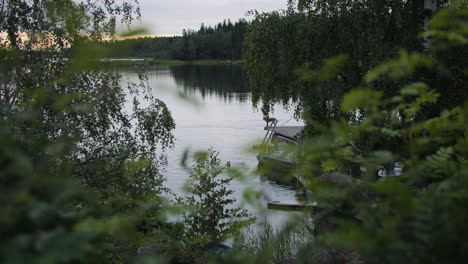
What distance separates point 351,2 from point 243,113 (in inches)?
1082

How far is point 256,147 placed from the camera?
189 centimetres

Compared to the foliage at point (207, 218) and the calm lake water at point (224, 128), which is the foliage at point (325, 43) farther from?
the foliage at point (207, 218)

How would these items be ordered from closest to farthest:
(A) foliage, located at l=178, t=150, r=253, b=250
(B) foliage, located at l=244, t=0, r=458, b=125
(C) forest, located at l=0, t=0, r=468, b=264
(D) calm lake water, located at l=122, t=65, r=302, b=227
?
(C) forest, located at l=0, t=0, r=468, b=264, (A) foliage, located at l=178, t=150, r=253, b=250, (B) foliage, located at l=244, t=0, r=458, b=125, (D) calm lake water, located at l=122, t=65, r=302, b=227

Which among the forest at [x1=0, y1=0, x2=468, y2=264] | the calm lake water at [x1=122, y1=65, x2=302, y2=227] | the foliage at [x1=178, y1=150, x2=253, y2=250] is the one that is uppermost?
the forest at [x1=0, y1=0, x2=468, y2=264]

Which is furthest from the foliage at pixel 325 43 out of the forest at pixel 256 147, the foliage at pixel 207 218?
the foliage at pixel 207 218

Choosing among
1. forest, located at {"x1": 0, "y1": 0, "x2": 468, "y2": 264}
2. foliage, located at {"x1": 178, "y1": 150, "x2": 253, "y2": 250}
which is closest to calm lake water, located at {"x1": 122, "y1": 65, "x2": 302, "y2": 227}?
foliage, located at {"x1": 178, "y1": 150, "x2": 253, "y2": 250}

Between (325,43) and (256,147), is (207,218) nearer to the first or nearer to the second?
(325,43)

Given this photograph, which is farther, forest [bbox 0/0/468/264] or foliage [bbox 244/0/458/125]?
foliage [bbox 244/0/458/125]

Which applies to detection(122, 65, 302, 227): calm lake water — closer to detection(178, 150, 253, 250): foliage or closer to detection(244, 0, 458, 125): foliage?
detection(178, 150, 253, 250): foliage

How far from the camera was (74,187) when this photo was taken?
1.17 meters

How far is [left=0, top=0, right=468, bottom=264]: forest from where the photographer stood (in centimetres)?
117

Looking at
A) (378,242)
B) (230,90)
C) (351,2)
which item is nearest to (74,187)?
(378,242)

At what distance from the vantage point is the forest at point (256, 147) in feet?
3.83

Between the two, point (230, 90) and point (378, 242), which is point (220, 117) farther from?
point (378, 242)
